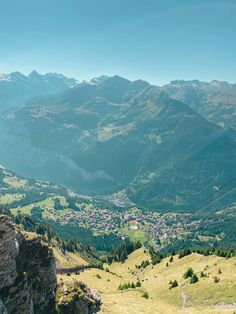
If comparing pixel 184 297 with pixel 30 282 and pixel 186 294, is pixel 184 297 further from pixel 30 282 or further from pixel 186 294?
pixel 30 282

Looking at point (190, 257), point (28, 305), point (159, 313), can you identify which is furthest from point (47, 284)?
point (190, 257)

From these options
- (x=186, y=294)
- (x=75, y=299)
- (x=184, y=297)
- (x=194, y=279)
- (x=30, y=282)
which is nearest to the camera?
(x=30, y=282)

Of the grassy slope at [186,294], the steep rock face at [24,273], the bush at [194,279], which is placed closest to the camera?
the steep rock face at [24,273]

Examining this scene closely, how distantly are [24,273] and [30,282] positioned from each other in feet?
12.1

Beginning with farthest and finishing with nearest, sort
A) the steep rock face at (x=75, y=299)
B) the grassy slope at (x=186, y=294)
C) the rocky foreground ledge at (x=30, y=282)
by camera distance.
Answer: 1. the grassy slope at (x=186, y=294)
2. the steep rock face at (x=75, y=299)
3. the rocky foreground ledge at (x=30, y=282)

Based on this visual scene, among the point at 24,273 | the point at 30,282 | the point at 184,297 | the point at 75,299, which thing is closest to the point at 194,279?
the point at 184,297

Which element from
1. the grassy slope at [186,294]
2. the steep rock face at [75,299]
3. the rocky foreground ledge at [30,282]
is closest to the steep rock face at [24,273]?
the rocky foreground ledge at [30,282]

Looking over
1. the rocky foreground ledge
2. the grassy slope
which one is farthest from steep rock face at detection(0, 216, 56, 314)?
the grassy slope

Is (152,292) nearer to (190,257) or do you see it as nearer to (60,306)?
(190,257)

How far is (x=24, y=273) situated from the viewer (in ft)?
151

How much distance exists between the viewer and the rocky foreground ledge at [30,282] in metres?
→ 43.3

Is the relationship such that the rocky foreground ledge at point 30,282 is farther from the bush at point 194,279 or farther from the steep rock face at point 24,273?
the bush at point 194,279

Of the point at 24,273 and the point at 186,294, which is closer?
the point at 24,273

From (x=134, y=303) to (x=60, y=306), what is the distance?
25058 mm
